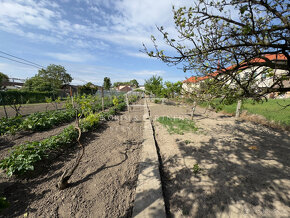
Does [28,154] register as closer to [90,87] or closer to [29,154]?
[29,154]

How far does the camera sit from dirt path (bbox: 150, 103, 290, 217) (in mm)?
1802

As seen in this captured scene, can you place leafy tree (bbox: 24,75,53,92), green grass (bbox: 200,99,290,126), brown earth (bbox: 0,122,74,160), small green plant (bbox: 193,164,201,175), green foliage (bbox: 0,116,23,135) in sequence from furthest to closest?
leafy tree (bbox: 24,75,53,92) → green grass (bbox: 200,99,290,126) → green foliage (bbox: 0,116,23,135) → brown earth (bbox: 0,122,74,160) → small green plant (bbox: 193,164,201,175)

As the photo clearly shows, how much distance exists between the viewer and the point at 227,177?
2430 mm

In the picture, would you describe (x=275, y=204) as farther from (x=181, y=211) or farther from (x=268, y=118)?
(x=268, y=118)

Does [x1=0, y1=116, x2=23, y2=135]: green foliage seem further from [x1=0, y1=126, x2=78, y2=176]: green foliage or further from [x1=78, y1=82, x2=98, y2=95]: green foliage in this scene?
[x1=78, y1=82, x2=98, y2=95]: green foliage

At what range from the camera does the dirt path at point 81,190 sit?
167cm

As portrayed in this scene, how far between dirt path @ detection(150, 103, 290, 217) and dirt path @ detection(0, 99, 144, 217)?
0.83 metres

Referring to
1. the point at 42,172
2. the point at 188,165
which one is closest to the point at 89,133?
the point at 42,172

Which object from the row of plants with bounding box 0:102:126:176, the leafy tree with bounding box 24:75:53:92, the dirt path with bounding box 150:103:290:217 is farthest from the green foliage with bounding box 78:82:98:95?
the dirt path with bounding box 150:103:290:217

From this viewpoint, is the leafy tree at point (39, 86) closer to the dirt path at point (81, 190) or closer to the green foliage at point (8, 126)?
the green foliage at point (8, 126)

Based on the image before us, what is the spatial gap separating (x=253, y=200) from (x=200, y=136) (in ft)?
9.23

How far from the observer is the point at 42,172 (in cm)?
242

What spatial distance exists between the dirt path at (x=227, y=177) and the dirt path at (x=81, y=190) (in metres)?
0.83

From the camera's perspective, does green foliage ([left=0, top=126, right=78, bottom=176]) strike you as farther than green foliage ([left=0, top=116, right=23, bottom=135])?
No
